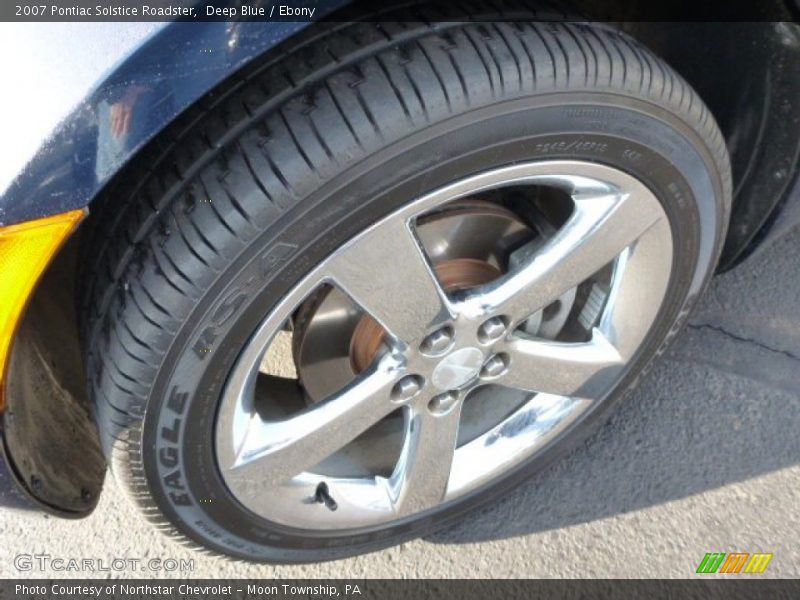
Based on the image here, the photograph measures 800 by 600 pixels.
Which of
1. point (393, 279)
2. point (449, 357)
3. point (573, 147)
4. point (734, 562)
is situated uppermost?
point (573, 147)

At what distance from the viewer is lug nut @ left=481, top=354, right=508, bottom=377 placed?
151cm

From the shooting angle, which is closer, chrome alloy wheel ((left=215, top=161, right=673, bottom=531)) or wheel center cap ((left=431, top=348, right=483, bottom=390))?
chrome alloy wheel ((left=215, top=161, right=673, bottom=531))

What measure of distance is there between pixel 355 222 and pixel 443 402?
1.59 feet

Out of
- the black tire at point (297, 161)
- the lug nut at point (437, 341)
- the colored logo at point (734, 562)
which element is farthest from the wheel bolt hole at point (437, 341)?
the colored logo at point (734, 562)

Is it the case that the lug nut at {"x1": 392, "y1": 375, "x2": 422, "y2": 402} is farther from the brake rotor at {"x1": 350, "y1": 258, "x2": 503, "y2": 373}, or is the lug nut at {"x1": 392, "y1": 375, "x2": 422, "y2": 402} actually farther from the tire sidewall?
the tire sidewall

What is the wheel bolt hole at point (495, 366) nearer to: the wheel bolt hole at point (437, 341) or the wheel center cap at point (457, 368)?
the wheel center cap at point (457, 368)

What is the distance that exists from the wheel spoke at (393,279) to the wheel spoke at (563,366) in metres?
0.24

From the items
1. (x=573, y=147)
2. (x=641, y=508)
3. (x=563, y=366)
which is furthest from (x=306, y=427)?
(x=641, y=508)

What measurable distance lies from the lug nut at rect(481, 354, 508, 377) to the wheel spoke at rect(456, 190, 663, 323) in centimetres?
10

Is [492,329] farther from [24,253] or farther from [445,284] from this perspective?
[24,253]

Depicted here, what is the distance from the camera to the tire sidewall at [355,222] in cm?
114

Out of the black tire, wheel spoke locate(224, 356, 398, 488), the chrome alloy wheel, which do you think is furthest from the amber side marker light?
wheel spoke locate(224, 356, 398, 488)

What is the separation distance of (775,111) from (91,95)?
1.26 meters

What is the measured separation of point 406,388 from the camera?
4.75 feet
